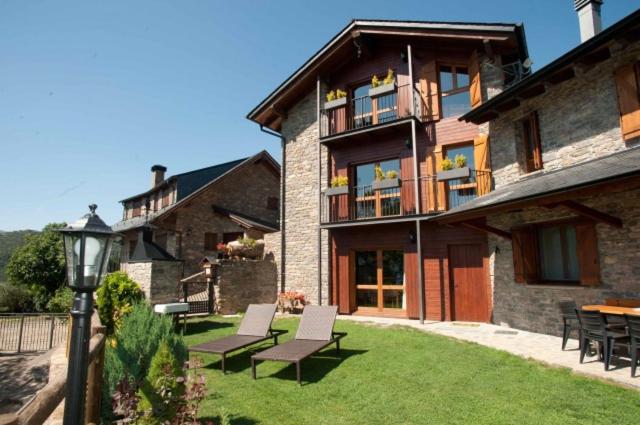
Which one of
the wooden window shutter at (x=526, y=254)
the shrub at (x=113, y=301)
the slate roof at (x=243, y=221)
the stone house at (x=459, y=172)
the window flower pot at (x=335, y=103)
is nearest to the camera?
the stone house at (x=459, y=172)

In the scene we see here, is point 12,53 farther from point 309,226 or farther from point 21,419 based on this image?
point 309,226

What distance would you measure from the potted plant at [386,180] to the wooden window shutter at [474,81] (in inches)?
125

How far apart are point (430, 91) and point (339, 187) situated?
14.3 feet

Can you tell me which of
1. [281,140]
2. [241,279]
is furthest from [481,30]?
[241,279]

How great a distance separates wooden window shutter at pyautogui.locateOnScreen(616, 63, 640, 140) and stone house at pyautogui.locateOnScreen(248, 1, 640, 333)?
0.02m

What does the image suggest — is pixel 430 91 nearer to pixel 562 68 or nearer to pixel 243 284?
pixel 562 68

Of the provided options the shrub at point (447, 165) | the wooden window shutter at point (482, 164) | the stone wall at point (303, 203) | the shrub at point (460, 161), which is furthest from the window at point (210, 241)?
the wooden window shutter at point (482, 164)

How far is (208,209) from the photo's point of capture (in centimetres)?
1928

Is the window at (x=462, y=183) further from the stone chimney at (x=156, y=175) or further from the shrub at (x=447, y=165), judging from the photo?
the stone chimney at (x=156, y=175)

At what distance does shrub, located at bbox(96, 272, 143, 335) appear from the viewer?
885cm

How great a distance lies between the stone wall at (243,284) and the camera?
13.0 m

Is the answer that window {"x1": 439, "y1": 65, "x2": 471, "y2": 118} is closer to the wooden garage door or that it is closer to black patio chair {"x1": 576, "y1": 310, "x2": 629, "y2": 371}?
the wooden garage door

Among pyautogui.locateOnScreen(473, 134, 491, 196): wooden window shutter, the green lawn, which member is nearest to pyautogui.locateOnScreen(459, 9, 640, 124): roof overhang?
pyautogui.locateOnScreen(473, 134, 491, 196): wooden window shutter

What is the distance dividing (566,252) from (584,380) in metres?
4.37
